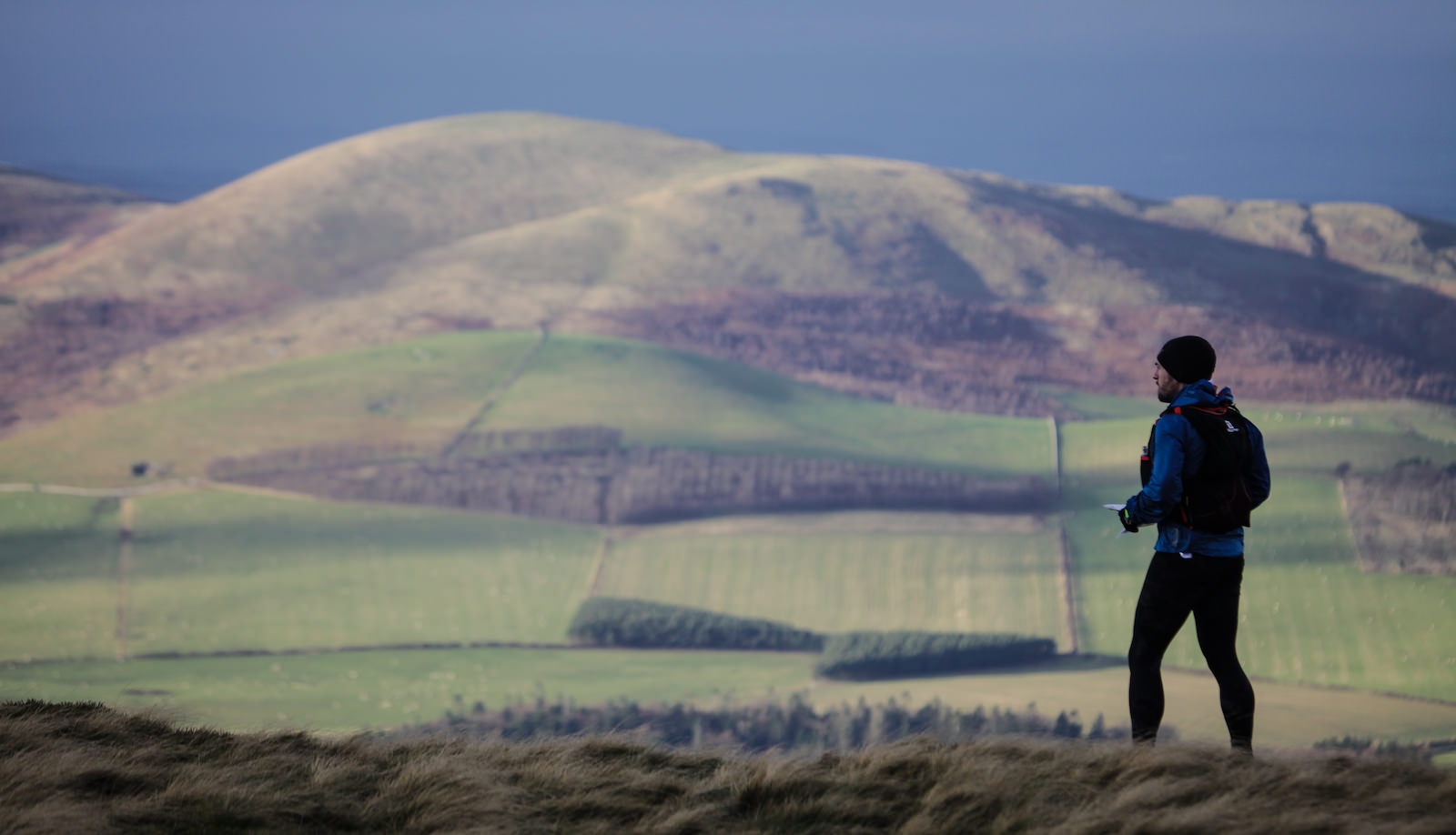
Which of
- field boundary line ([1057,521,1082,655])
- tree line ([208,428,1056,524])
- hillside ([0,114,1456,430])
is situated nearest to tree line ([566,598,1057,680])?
field boundary line ([1057,521,1082,655])

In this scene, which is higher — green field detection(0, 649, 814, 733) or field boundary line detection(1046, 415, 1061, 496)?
field boundary line detection(1046, 415, 1061, 496)

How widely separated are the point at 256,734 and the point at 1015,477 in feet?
227

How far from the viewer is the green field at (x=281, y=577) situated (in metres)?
57.2

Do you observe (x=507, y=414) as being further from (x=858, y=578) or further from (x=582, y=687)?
(x=582, y=687)

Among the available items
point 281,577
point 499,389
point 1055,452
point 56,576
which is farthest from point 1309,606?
point 56,576

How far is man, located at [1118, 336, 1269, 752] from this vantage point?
755 cm

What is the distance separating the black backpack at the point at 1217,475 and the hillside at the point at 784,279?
78241mm

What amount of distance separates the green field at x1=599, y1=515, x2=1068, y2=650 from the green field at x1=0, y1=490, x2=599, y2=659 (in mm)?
4501

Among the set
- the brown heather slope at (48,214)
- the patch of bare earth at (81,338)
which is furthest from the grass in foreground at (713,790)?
the brown heather slope at (48,214)

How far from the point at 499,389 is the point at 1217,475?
74.1m

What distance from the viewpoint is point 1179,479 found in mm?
7508

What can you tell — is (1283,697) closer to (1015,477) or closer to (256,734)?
(1015,477)

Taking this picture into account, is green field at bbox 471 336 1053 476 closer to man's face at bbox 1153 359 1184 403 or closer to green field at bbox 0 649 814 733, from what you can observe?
green field at bbox 0 649 814 733

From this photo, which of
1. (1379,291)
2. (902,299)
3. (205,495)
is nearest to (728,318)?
(902,299)
